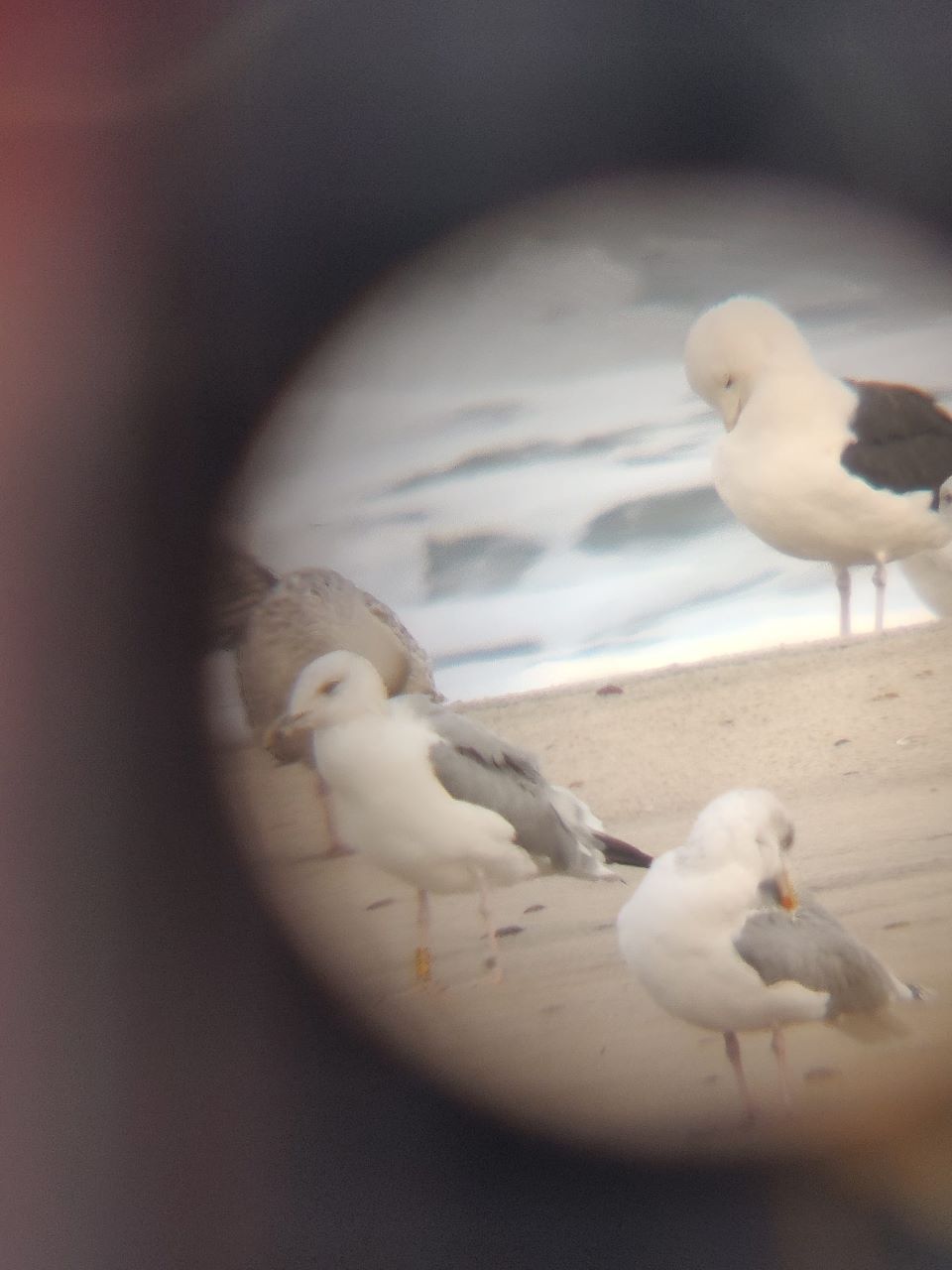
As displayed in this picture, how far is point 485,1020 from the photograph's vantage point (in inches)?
60.7

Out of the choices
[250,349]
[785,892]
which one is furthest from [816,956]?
[250,349]

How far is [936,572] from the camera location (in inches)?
63.2

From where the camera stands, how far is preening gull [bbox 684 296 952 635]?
1543 millimetres

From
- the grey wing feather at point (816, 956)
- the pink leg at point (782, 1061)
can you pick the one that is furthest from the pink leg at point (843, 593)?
the pink leg at point (782, 1061)

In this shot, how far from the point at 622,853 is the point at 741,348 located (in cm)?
59

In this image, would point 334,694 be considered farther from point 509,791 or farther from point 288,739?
point 509,791

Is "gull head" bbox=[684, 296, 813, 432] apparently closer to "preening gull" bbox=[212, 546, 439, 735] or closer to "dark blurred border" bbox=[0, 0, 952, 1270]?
"dark blurred border" bbox=[0, 0, 952, 1270]

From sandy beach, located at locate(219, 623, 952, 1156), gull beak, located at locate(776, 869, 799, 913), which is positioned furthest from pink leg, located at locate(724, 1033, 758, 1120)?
gull beak, located at locate(776, 869, 799, 913)

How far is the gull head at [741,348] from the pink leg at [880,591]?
0.25m

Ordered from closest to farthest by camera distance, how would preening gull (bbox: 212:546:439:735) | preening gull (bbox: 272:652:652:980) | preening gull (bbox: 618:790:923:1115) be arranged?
preening gull (bbox: 618:790:923:1115) → preening gull (bbox: 272:652:652:980) → preening gull (bbox: 212:546:439:735)

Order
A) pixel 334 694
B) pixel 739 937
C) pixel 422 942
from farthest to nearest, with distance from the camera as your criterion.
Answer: pixel 422 942, pixel 334 694, pixel 739 937

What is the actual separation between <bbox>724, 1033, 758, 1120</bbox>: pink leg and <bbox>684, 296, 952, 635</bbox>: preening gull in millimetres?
493

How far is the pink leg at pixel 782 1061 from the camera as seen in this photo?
4.75ft

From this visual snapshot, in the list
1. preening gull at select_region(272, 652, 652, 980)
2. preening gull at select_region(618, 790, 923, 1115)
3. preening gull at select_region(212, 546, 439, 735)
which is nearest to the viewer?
preening gull at select_region(618, 790, 923, 1115)
